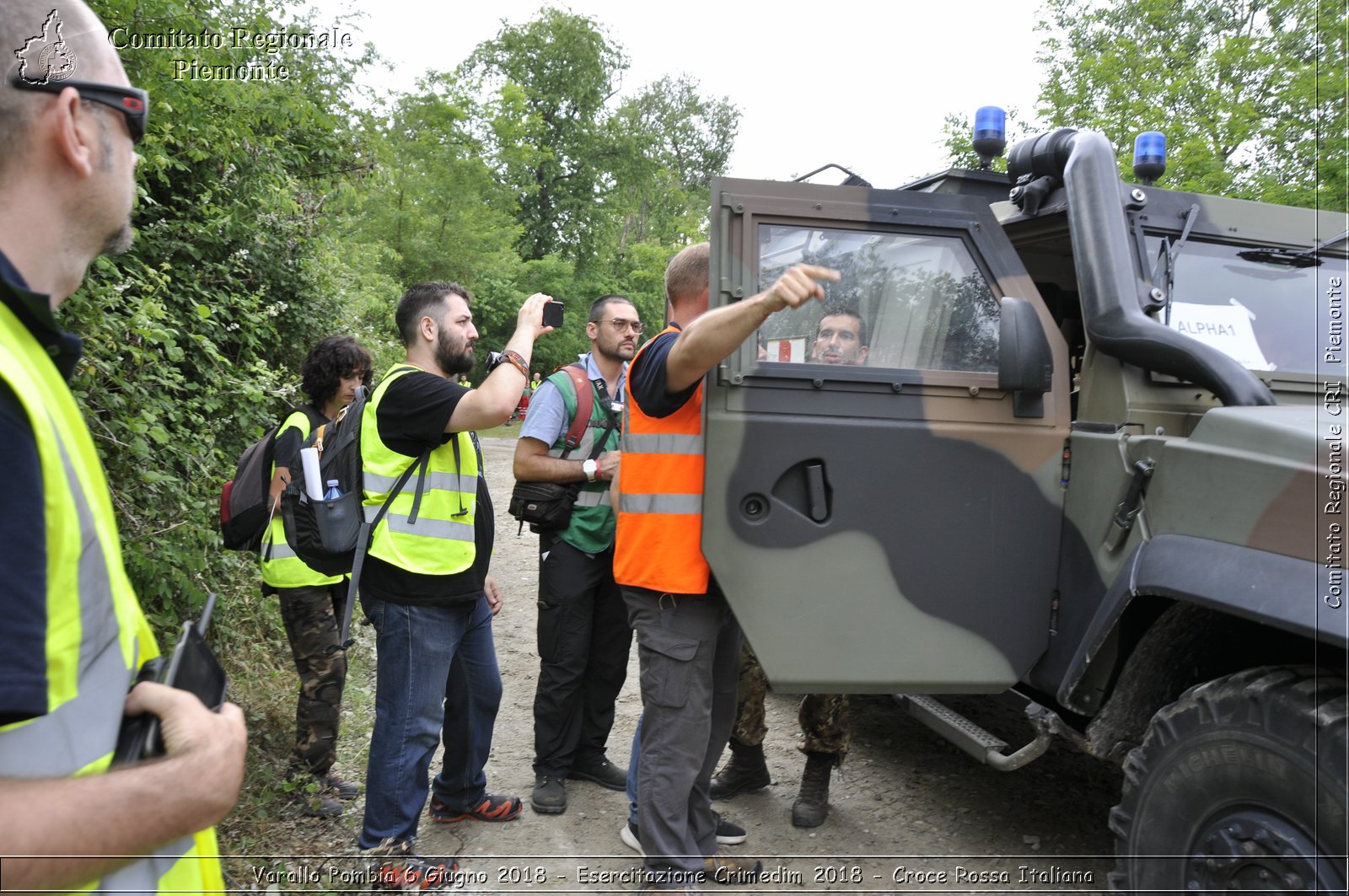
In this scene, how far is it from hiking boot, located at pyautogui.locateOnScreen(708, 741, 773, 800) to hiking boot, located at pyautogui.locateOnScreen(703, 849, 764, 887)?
69 centimetres

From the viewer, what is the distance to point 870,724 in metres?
5.12

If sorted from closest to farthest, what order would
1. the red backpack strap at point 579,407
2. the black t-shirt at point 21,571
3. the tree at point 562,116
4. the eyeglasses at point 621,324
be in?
the black t-shirt at point 21,571, the red backpack strap at point 579,407, the eyeglasses at point 621,324, the tree at point 562,116

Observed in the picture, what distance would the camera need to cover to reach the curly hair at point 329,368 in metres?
4.23

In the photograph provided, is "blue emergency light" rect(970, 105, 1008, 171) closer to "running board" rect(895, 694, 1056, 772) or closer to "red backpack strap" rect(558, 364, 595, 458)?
"red backpack strap" rect(558, 364, 595, 458)

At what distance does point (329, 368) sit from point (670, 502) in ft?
6.64

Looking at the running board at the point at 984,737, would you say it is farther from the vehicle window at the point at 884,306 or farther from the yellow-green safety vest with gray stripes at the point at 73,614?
the yellow-green safety vest with gray stripes at the point at 73,614

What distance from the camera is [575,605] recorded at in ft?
13.5

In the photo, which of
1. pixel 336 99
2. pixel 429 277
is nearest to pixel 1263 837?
pixel 336 99

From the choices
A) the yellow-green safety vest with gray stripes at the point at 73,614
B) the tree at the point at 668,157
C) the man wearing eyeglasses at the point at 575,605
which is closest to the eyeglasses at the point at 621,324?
the man wearing eyeglasses at the point at 575,605

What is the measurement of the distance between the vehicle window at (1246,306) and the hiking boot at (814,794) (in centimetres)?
214

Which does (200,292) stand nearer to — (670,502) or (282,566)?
(282,566)

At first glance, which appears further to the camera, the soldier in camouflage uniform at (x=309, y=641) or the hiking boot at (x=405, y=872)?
the soldier in camouflage uniform at (x=309, y=641)

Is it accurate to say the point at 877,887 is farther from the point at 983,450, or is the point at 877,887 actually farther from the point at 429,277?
the point at 429,277

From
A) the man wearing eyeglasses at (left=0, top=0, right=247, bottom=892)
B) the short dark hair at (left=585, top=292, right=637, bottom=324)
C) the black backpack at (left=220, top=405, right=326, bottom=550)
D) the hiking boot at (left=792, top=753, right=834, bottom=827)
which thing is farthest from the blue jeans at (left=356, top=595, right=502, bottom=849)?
the man wearing eyeglasses at (left=0, top=0, right=247, bottom=892)
